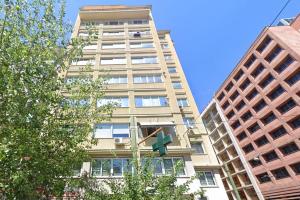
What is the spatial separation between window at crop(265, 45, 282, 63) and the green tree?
37151 mm

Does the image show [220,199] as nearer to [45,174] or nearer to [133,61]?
[45,174]

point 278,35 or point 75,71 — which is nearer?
point 75,71

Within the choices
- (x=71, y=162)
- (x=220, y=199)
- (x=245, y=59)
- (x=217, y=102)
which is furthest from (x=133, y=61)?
(x=217, y=102)

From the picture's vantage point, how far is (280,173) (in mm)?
35438

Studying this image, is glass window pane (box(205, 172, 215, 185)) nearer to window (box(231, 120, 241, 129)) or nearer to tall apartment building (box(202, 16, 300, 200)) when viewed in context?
tall apartment building (box(202, 16, 300, 200))

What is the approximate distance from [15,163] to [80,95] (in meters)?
3.94

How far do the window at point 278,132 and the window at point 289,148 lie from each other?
1973 mm

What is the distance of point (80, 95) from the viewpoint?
10328 millimetres

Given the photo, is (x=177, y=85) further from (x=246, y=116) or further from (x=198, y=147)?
(x=246, y=116)

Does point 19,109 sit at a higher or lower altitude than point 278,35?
lower

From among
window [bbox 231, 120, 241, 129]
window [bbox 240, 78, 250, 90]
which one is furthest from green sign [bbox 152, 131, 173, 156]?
window [bbox 231, 120, 241, 129]

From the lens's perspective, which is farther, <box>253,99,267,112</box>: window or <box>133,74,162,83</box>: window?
<box>253,99,267,112</box>: window

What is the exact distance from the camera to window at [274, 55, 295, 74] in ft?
118

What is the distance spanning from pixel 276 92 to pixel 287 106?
134 inches
